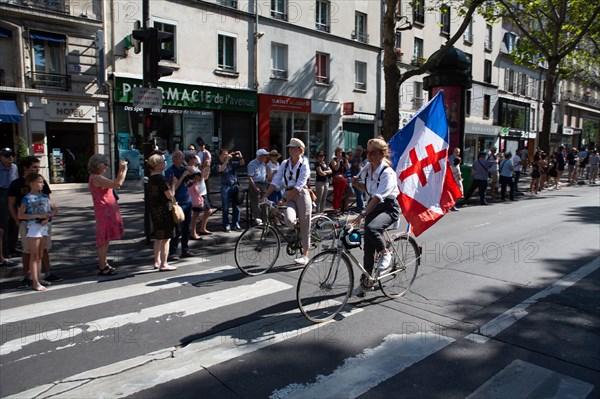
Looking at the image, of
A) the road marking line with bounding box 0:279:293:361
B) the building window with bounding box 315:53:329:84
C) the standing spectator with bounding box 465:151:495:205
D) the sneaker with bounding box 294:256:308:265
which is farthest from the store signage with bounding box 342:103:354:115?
the road marking line with bounding box 0:279:293:361

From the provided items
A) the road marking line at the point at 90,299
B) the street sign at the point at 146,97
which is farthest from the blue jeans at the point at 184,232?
the street sign at the point at 146,97

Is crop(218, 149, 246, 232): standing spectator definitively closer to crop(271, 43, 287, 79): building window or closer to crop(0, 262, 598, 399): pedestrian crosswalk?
crop(0, 262, 598, 399): pedestrian crosswalk

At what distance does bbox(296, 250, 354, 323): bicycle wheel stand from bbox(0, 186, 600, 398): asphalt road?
0.17 metres

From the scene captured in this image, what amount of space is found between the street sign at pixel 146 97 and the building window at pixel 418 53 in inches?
927

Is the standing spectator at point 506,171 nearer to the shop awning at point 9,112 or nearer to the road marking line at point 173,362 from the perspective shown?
the road marking line at point 173,362

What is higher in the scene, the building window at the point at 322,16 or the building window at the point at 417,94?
the building window at the point at 322,16

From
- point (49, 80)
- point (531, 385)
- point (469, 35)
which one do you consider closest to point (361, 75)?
point (469, 35)

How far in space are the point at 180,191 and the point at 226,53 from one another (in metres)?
14.5

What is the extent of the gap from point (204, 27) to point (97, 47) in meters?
4.61

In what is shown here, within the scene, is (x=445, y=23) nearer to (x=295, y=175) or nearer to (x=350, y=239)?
(x=295, y=175)

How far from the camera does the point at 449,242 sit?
8734mm

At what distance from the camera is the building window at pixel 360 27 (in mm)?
25484

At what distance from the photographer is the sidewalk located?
23.5 feet

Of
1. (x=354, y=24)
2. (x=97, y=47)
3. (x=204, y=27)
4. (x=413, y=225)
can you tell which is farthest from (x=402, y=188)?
(x=354, y=24)
